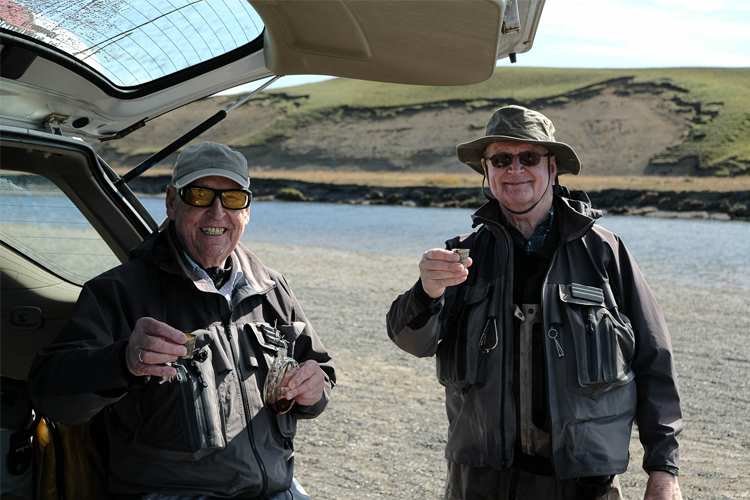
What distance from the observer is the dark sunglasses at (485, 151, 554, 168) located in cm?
295

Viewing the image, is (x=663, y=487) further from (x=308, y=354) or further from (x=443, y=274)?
(x=308, y=354)

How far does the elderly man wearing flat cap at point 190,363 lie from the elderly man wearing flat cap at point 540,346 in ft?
1.91

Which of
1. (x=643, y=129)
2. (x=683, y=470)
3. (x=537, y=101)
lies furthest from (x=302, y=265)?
(x=537, y=101)

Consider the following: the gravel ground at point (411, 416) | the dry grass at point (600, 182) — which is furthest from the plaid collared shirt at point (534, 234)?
the dry grass at point (600, 182)

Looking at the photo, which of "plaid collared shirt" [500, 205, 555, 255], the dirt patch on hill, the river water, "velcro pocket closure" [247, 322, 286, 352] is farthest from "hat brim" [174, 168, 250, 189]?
the dirt patch on hill

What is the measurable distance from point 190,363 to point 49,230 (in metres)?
1.26

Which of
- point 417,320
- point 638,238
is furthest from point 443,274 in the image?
point 638,238

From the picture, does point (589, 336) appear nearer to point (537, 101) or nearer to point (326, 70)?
point (326, 70)

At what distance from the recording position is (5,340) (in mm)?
2943

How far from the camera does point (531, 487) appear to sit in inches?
106

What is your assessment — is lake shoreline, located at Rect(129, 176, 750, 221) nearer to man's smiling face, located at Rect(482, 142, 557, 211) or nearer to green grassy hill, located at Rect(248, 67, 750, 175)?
green grassy hill, located at Rect(248, 67, 750, 175)

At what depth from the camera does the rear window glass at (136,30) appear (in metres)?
2.45

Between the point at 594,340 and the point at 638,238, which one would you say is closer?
the point at 594,340

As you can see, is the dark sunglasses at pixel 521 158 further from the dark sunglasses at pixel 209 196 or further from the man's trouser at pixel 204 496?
the man's trouser at pixel 204 496
